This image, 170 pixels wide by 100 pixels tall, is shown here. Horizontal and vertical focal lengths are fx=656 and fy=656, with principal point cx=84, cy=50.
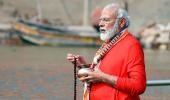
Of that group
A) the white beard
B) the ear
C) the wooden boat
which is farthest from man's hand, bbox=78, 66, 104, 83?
the wooden boat

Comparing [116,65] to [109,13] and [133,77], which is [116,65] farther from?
[109,13]

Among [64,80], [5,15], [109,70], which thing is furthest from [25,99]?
[5,15]

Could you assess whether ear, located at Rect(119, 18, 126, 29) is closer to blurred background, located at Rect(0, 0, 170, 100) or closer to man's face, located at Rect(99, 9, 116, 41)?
man's face, located at Rect(99, 9, 116, 41)

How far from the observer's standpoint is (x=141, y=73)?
560cm

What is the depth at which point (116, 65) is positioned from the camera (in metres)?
5.72

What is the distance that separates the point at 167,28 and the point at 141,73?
5392 centimetres

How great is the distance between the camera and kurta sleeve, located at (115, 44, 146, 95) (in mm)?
5594

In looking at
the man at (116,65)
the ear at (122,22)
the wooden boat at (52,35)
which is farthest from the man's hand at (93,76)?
the wooden boat at (52,35)

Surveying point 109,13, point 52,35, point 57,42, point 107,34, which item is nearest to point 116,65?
point 107,34

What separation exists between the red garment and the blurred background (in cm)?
644

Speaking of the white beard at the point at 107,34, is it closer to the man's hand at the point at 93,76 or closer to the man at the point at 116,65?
the man at the point at 116,65

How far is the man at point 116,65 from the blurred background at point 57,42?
6.42 metres

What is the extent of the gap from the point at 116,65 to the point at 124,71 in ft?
0.30

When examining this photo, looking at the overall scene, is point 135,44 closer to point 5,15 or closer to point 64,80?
point 64,80
